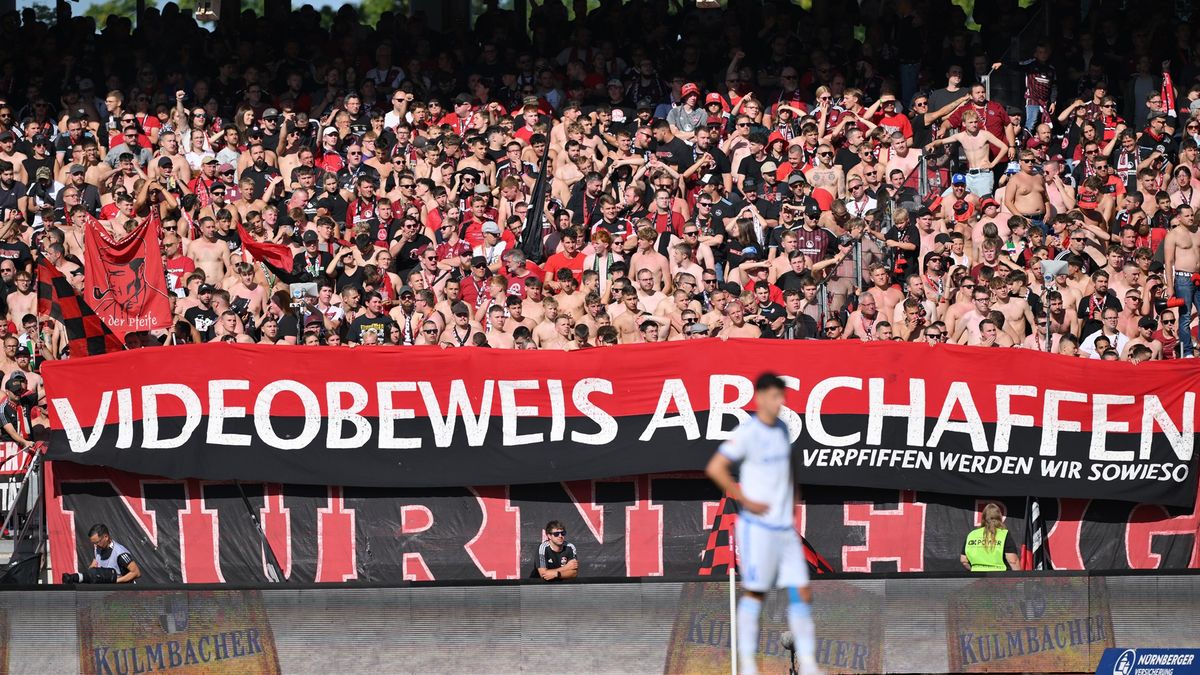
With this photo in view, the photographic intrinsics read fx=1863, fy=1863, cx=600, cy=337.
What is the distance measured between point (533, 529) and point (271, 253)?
222 inches

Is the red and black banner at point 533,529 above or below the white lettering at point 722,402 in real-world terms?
below

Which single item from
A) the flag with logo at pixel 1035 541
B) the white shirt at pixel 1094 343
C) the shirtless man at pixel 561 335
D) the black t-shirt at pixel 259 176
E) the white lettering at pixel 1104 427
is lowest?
the flag with logo at pixel 1035 541

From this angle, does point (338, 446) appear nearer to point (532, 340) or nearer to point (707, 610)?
point (532, 340)

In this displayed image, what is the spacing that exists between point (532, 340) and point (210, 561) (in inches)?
142

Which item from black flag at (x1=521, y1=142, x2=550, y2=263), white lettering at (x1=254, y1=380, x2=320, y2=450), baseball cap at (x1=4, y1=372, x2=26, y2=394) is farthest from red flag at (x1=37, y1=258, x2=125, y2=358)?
black flag at (x1=521, y1=142, x2=550, y2=263)

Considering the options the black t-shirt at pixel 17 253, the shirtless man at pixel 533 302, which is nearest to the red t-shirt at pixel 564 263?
the shirtless man at pixel 533 302

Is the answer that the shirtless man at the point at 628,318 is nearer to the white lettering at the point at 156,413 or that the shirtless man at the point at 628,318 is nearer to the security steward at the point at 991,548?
the security steward at the point at 991,548

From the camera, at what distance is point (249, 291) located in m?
19.4

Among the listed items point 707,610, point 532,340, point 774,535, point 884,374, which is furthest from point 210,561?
point 774,535

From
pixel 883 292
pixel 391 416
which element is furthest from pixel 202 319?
pixel 883 292

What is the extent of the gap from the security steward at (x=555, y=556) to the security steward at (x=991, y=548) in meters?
3.35

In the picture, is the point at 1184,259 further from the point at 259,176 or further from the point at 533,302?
the point at 259,176

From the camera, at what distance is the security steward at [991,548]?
15469 millimetres

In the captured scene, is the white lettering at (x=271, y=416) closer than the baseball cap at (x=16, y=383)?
Yes
